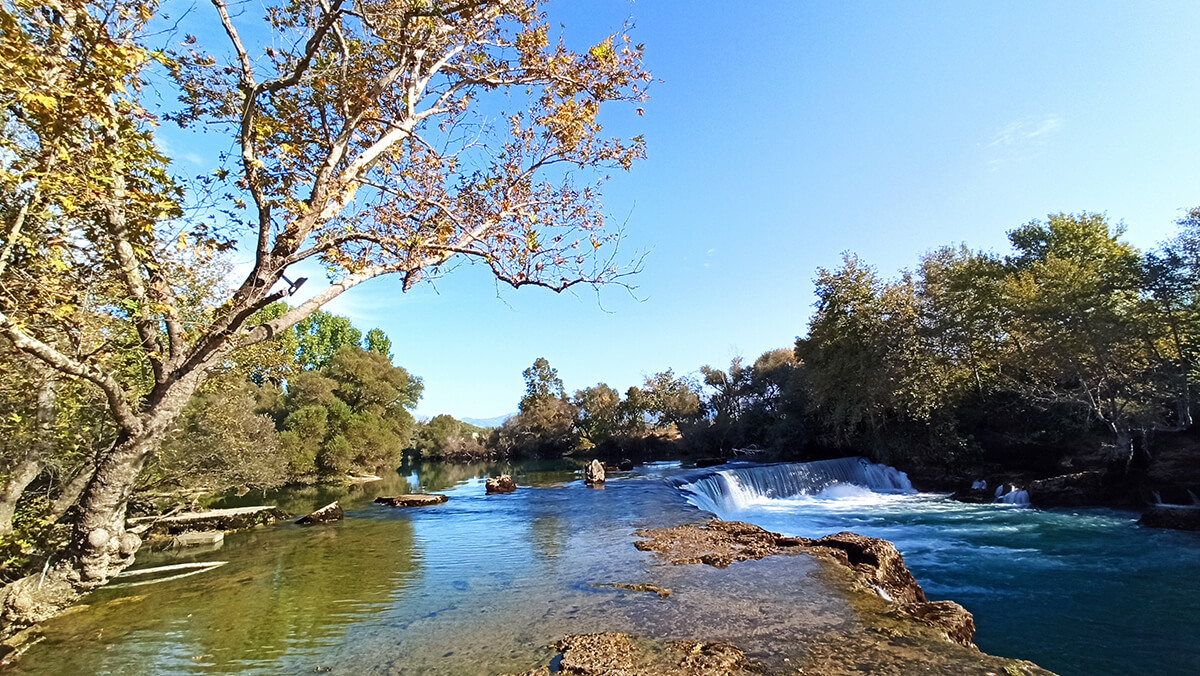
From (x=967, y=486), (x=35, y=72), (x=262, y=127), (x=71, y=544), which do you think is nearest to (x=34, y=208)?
(x=35, y=72)

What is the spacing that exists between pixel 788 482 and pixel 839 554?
13871 mm

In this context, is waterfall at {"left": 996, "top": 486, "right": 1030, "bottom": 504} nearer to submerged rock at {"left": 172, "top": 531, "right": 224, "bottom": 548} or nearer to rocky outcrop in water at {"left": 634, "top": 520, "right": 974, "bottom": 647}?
rocky outcrop in water at {"left": 634, "top": 520, "right": 974, "bottom": 647}

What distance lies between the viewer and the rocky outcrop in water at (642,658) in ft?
14.3

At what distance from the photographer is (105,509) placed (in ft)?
12.9

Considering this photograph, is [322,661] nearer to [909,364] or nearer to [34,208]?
[34,208]

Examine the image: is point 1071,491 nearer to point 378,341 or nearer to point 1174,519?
point 1174,519

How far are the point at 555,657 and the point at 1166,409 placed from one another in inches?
888

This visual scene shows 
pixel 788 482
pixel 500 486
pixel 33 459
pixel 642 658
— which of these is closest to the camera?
pixel 642 658

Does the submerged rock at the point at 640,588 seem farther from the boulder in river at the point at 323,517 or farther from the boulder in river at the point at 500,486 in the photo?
the boulder in river at the point at 500,486


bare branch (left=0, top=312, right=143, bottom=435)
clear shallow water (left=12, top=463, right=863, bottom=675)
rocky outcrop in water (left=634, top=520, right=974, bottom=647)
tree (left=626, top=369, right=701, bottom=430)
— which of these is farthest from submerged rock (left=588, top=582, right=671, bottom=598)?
tree (left=626, top=369, right=701, bottom=430)

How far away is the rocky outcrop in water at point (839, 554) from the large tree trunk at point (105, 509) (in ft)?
22.5

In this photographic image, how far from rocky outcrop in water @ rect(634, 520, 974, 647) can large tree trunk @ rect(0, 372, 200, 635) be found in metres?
6.87

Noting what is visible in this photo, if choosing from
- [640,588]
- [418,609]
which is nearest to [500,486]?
[418,609]

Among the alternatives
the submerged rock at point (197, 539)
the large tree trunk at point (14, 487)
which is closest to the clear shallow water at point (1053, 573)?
the large tree trunk at point (14, 487)
